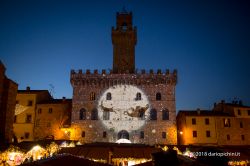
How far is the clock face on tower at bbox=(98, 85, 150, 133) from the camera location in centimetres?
3766

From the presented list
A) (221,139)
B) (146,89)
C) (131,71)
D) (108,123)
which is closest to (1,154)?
(108,123)

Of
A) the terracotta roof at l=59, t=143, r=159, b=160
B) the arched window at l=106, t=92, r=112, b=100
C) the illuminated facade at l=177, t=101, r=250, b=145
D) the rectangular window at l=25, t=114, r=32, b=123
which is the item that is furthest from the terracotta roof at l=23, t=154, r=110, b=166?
the rectangular window at l=25, t=114, r=32, b=123

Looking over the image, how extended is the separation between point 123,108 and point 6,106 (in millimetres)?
15374

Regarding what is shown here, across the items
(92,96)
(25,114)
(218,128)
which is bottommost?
(218,128)

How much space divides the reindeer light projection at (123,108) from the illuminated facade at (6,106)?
1267cm

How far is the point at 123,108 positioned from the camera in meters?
38.3

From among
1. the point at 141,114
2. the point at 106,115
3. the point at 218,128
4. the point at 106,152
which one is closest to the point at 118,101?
the point at 106,115

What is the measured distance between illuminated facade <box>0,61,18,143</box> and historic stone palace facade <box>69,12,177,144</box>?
36.0ft

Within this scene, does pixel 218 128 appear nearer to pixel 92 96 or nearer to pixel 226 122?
pixel 226 122

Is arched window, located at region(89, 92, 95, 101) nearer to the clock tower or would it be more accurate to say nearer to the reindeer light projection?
the reindeer light projection

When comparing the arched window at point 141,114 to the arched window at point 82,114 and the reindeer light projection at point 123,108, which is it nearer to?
the reindeer light projection at point 123,108

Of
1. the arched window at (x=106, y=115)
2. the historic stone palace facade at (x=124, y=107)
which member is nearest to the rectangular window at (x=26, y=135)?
the historic stone palace facade at (x=124, y=107)

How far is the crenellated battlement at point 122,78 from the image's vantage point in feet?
127

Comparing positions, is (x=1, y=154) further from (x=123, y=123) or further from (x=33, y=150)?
(x=123, y=123)
